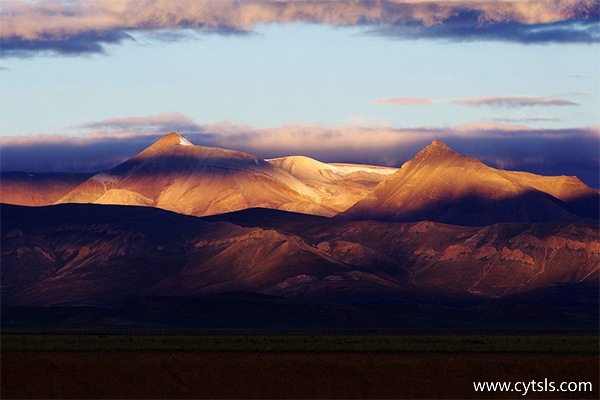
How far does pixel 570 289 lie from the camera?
7790 inches

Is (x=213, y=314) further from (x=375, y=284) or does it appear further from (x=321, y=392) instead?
(x=321, y=392)

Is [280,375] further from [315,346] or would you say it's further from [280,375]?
[315,346]

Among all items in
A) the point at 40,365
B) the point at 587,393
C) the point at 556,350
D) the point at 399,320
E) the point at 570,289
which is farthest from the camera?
the point at 570,289

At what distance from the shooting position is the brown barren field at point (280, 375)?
45.9 metres

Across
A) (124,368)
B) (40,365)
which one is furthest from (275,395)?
(40,365)

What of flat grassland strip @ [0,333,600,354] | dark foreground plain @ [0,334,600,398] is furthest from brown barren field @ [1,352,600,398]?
flat grassland strip @ [0,333,600,354]

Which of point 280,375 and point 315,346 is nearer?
point 280,375

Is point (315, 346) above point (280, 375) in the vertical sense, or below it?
below

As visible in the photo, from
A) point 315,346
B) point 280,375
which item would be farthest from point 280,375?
point 315,346

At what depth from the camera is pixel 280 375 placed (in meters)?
46.8

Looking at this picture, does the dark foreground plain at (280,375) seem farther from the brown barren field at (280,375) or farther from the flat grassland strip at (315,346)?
the flat grassland strip at (315,346)

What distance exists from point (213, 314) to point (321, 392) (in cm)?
12460

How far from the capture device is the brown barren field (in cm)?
4588

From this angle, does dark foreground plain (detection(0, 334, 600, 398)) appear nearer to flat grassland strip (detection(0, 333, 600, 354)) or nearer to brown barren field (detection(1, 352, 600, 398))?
brown barren field (detection(1, 352, 600, 398))
